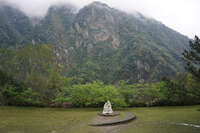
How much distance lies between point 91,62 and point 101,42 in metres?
28.2

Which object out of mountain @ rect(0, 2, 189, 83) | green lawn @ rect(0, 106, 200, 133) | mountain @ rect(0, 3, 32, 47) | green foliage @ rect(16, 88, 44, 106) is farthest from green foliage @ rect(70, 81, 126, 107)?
mountain @ rect(0, 3, 32, 47)

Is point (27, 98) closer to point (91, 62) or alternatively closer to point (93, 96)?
point (93, 96)

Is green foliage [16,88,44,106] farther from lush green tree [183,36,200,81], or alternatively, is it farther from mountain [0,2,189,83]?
mountain [0,2,189,83]

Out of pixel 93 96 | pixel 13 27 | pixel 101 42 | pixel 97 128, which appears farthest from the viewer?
pixel 101 42

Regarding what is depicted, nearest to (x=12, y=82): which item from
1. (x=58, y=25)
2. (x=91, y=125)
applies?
(x=91, y=125)

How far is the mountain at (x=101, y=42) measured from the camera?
83.4m

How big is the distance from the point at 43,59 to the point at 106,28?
292 ft

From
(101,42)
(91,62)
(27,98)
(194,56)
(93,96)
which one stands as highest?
(101,42)

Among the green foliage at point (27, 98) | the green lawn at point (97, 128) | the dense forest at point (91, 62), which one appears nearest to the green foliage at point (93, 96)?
the dense forest at point (91, 62)

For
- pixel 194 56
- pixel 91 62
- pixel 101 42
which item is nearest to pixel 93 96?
pixel 194 56

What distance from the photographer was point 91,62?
89875 millimetres

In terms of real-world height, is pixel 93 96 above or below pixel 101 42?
below

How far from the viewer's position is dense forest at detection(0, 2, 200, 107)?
27559 millimetres

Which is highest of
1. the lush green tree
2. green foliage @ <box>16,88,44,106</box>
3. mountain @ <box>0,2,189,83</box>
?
mountain @ <box>0,2,189,83</box>
